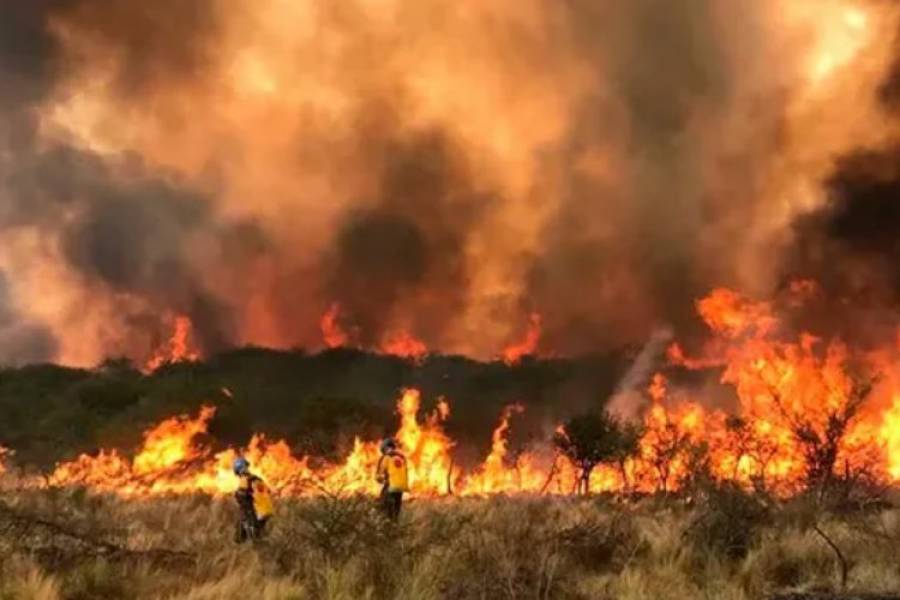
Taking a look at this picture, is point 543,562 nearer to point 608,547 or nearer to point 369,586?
point 369,586

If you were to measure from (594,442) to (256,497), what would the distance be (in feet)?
94.4

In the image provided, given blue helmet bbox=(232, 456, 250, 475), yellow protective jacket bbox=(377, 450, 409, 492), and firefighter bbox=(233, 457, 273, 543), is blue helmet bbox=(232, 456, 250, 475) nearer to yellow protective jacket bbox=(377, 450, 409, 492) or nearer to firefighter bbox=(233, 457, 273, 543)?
firefighter bbox=(233, 457, 273, 543)

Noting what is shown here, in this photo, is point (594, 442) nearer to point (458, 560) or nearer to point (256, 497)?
point (256, 497)

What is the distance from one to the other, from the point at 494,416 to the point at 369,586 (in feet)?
238

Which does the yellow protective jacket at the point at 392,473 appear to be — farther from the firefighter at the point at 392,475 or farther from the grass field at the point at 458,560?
the grass field at the point at 458,560

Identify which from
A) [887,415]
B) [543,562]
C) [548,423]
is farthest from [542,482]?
[543,562]

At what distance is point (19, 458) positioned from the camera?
2445 inches

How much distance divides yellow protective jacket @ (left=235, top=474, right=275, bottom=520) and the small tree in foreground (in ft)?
85.6

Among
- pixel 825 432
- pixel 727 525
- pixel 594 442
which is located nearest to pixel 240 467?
pixel 727 525

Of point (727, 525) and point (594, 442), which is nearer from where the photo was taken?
point (727, 525)

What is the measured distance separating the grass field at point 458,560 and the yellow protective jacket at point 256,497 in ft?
4.51

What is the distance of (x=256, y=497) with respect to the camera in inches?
755

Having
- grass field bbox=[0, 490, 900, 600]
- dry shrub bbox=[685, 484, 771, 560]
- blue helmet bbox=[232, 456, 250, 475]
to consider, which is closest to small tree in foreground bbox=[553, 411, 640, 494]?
blue helmet bbox=[232, 456, 250, 475]

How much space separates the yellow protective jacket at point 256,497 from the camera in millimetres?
19078
